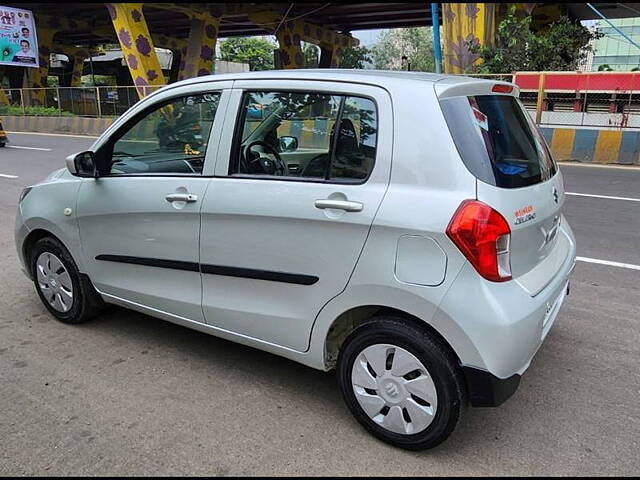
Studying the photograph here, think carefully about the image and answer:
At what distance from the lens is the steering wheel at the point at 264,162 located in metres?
2.86

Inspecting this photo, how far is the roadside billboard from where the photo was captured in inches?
1043

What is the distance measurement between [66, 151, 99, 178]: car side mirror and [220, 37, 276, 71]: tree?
67.1 meters

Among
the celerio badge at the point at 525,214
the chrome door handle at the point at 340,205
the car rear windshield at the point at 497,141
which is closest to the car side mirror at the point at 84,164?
the chrome door handle at the point at 340,205

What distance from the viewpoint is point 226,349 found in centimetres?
350

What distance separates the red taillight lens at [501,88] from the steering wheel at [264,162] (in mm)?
1180

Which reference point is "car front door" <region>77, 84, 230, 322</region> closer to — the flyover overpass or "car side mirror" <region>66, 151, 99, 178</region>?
"car side mirror" <region>66, 151, 99, 178</region>

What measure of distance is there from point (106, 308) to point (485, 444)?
2885mm

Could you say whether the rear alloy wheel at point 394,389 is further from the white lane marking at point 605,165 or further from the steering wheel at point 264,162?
the white lane marking at point 605,165

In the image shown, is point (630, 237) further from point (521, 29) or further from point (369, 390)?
point (521, 29)

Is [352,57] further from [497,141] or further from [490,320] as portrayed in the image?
[490,320]

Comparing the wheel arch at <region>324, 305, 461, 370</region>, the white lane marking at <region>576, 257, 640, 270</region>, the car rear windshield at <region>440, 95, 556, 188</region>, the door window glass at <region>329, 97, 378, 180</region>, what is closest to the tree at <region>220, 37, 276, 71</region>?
the white lane marking at <region>576, 257, 640, 270</region>

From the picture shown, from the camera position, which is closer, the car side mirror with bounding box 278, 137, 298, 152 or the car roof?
the car roof

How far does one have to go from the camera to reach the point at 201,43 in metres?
26.8

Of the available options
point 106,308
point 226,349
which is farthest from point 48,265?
point 226,349
